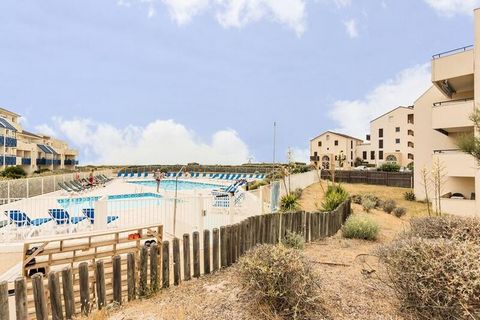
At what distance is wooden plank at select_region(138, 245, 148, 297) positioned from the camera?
195 inches

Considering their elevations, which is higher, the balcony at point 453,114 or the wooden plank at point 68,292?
the balcony at point 453,114

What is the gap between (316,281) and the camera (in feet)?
14.1

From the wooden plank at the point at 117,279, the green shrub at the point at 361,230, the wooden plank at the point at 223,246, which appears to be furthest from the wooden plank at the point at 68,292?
the green shrub at the point at 361,230

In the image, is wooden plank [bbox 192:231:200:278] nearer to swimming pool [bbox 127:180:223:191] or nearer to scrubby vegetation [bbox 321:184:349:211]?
scrubby vegetation [bbox 321:184:349:211]

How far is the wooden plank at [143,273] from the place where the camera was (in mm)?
4965

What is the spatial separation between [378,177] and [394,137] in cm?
2288

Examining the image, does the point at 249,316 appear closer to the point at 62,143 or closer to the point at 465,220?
the point at 465,220

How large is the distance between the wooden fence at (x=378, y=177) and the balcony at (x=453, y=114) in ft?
48.0

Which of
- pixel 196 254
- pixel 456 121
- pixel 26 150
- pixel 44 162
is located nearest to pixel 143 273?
pixel 196 254

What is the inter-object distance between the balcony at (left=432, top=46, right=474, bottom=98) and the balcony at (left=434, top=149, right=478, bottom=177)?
16.6ft

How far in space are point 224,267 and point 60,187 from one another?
26087 millimetres

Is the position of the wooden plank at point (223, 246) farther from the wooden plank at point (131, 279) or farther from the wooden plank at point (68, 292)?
the wooden plank at point (68, 292)

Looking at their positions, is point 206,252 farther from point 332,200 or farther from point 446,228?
point 332,200

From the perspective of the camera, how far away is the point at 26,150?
163 feet
